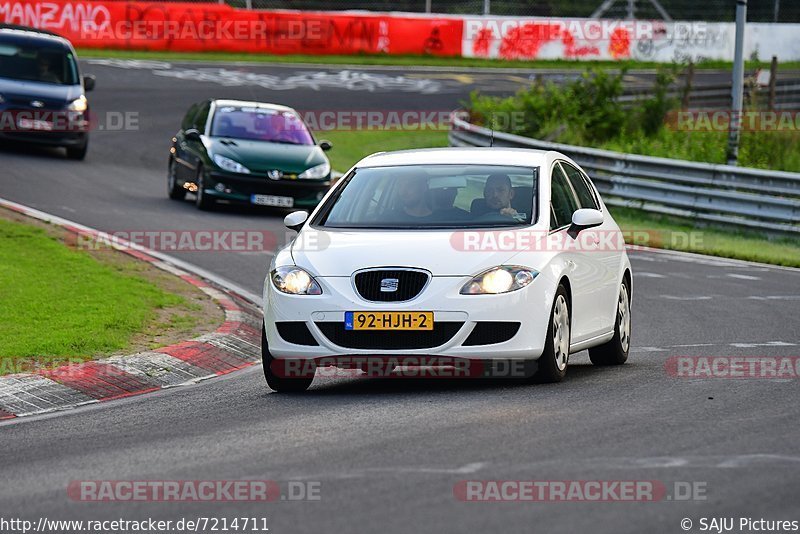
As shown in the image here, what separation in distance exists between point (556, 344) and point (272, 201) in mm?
13034

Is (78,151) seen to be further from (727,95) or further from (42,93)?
(727,95)

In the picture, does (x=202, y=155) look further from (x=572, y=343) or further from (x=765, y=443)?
(x=765, y=443)

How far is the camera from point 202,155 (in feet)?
74.6

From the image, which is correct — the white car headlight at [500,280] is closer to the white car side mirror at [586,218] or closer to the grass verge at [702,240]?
the white car side mirror at [586,218]

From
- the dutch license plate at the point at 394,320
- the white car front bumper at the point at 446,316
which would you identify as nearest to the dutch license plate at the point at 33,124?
the white car front bumper at the point at 446,316

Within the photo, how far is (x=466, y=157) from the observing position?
10789 mm

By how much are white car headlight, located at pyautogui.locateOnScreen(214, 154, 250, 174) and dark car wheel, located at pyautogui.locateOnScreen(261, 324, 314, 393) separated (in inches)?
498

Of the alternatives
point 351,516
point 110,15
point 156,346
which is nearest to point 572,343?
point 156,346

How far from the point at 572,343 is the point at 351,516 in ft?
14.2

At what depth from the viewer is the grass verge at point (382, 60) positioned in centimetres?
4328

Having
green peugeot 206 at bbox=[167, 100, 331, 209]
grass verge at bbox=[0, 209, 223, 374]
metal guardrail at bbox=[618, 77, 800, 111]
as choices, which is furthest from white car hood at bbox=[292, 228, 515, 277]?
metal guardrail at bbox=[618, 77, 800, 111]

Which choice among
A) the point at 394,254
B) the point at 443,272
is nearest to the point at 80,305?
the point at 394,254

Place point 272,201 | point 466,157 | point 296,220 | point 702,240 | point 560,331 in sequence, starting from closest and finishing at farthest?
point 560,331
point 296,220
point 466,157
point 702,240
point 272,201

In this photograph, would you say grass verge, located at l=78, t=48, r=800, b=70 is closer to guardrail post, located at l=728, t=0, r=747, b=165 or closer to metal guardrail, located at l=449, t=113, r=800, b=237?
guardrail post, located at l=728, t=0, r=747, b=165
